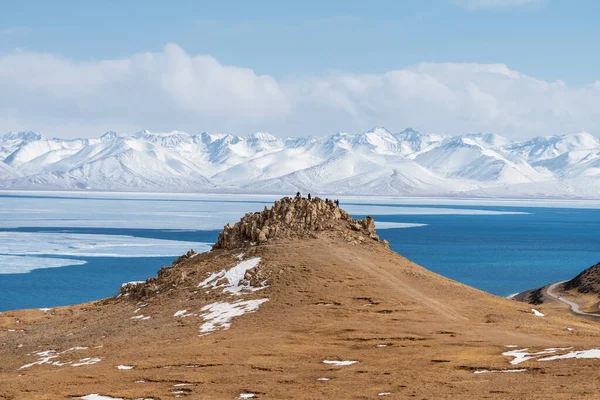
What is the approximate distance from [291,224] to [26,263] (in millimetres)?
53861

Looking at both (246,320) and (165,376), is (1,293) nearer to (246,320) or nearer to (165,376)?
(246,320)

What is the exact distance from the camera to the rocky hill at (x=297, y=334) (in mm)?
27750

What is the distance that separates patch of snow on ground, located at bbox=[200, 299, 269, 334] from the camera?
39.7 metres

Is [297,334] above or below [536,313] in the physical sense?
above

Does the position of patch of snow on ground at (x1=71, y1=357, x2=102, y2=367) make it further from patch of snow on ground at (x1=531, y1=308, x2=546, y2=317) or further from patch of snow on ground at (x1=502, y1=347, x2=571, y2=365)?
patch of snow on ground at (x1=531, y1=308, x2=546, y2=317)

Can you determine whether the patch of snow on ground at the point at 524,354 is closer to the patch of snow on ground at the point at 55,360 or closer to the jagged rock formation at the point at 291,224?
the patch of snow on ground at the point at 55,360

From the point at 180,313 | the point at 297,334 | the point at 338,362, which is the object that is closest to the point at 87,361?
the point at 180,313

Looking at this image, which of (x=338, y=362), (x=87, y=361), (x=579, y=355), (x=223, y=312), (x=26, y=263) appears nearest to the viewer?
(x=579, y=355)

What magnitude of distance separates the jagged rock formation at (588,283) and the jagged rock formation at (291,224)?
30.8 m

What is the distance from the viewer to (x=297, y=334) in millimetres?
36906

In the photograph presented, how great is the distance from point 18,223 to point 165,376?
15363 centimetres

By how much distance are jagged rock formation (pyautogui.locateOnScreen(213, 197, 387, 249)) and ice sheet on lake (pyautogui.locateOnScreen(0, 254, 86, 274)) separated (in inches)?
1748

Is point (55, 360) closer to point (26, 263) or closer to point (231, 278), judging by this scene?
point (231, 278)

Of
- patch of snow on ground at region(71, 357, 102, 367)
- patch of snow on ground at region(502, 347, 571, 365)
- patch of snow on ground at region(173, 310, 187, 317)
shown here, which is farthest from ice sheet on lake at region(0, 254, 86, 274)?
patch of snow on ground at region(502, 347, 571, 365)
